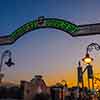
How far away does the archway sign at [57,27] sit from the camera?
3161 centimetres

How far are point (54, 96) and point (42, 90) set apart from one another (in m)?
6.18

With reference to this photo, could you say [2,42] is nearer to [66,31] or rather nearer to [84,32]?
[66,31]

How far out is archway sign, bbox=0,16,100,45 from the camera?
3161cm

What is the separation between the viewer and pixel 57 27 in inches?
1330

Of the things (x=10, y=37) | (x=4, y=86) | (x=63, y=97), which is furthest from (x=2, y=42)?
(x=63, y=97)

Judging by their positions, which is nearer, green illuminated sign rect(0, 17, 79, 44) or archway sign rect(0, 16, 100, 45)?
archway sign rect(0, 16, 100, 45)

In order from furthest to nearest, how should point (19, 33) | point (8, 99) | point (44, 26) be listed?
1. point (19, 33)
2. point (44, 26)
3. point (8, 99)

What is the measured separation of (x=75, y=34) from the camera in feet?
108

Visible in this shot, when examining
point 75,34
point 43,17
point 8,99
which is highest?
point 43,17

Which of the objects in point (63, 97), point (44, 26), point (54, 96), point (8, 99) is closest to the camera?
point (8, 99)

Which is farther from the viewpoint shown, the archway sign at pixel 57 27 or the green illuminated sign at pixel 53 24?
the green illuminated sign at pixel 53 24

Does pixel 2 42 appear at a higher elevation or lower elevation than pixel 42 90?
higher

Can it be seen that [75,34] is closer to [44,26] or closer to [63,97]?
[44,26]

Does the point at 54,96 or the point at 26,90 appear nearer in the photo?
the point at 26,90
